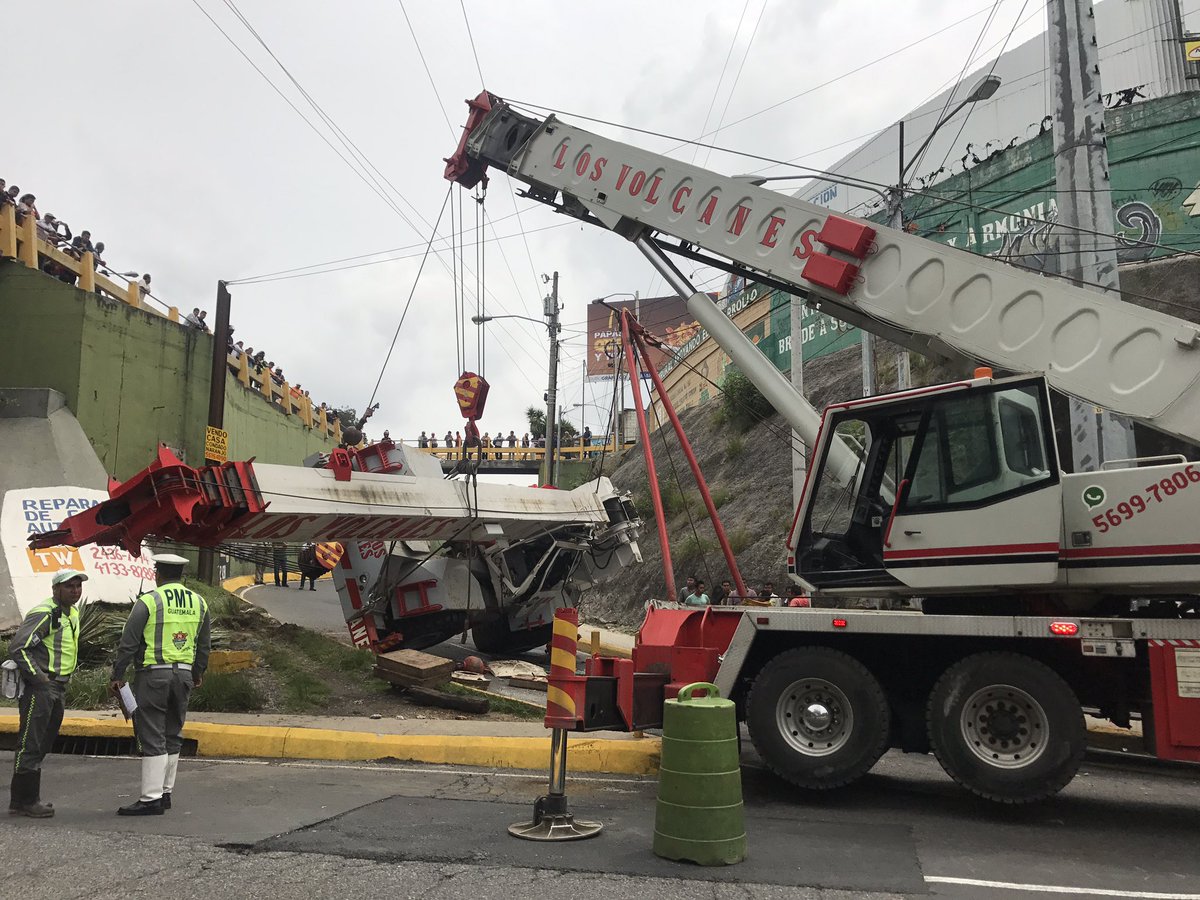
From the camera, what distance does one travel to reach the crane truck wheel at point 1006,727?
6.12m

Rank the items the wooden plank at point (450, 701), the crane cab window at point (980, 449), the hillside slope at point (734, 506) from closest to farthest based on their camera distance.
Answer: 1. the crane cab window at point (980, 449)
2. the wooden plank at point (450, 701)
3. the hillside slope at point (734, 506)

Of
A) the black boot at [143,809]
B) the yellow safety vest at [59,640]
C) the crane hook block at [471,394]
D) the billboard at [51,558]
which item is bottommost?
the black boot at [143,809]

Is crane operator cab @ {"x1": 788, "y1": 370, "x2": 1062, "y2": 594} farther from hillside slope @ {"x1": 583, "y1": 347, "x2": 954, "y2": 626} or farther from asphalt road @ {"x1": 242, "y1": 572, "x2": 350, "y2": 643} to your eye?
hillside slope @ {"x1": 583, "y1": 347, "x2": 954, "y2": 626}

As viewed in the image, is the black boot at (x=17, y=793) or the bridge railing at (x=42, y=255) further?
the bridge railing at (x=42, y=255)

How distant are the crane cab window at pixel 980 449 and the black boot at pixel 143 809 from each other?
5766 millimetres

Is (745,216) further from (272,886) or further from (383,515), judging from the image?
(272,886)

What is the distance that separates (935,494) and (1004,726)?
171cm

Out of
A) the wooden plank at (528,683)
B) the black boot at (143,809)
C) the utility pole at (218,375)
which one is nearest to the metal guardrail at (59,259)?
the utility pole at (218,375)

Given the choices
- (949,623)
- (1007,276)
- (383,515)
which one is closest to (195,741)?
(383,515)

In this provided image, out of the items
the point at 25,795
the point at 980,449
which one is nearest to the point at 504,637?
the point at 25,795

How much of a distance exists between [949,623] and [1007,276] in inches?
116

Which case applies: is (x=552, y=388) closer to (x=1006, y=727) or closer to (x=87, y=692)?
(x=87, y=692)

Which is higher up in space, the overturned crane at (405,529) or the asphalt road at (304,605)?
the overturned crane at (405,529)

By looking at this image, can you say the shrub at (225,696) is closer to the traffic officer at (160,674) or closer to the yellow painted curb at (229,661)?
the yellow painted curb at (229,661)
